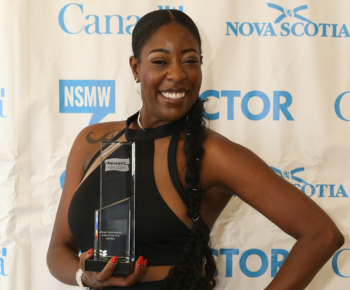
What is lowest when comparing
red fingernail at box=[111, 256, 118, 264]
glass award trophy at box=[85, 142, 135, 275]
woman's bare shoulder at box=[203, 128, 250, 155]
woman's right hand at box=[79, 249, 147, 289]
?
woman's right hand at box=[79, 249, 147, 289]

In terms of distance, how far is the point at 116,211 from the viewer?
90cm

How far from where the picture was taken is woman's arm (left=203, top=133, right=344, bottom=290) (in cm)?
94

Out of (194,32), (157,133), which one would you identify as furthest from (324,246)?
A: (194,32)

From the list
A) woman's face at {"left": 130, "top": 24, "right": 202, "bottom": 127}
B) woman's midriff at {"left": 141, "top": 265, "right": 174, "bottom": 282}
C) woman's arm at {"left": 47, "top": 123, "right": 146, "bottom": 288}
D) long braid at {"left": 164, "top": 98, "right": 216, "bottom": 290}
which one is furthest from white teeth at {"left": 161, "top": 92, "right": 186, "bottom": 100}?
woman's midriff at {"left": 141, "top": 265, "right": 174, "bottom": 282}

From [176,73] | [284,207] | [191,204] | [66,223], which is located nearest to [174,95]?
[176,73]

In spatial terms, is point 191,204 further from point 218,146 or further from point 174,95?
point 174,95

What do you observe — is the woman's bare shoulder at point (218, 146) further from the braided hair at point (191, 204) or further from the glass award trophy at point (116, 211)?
the glass award trophy at point (116, 211)

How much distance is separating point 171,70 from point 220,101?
64 cm

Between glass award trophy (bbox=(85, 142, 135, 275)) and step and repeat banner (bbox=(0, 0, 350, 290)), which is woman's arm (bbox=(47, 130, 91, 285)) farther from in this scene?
step and repeat banner (bbox=(0, 0, 350, 290))

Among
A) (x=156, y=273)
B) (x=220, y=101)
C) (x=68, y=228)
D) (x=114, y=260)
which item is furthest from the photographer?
(x=220, y=101)

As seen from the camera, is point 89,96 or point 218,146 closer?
point 218,146

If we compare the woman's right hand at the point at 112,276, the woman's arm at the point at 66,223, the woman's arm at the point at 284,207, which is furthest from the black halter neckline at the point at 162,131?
the woman's right hand at the point at 112,276

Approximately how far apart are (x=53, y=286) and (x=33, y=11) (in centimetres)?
118

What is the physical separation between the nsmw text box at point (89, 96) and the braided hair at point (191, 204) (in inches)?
24.2
